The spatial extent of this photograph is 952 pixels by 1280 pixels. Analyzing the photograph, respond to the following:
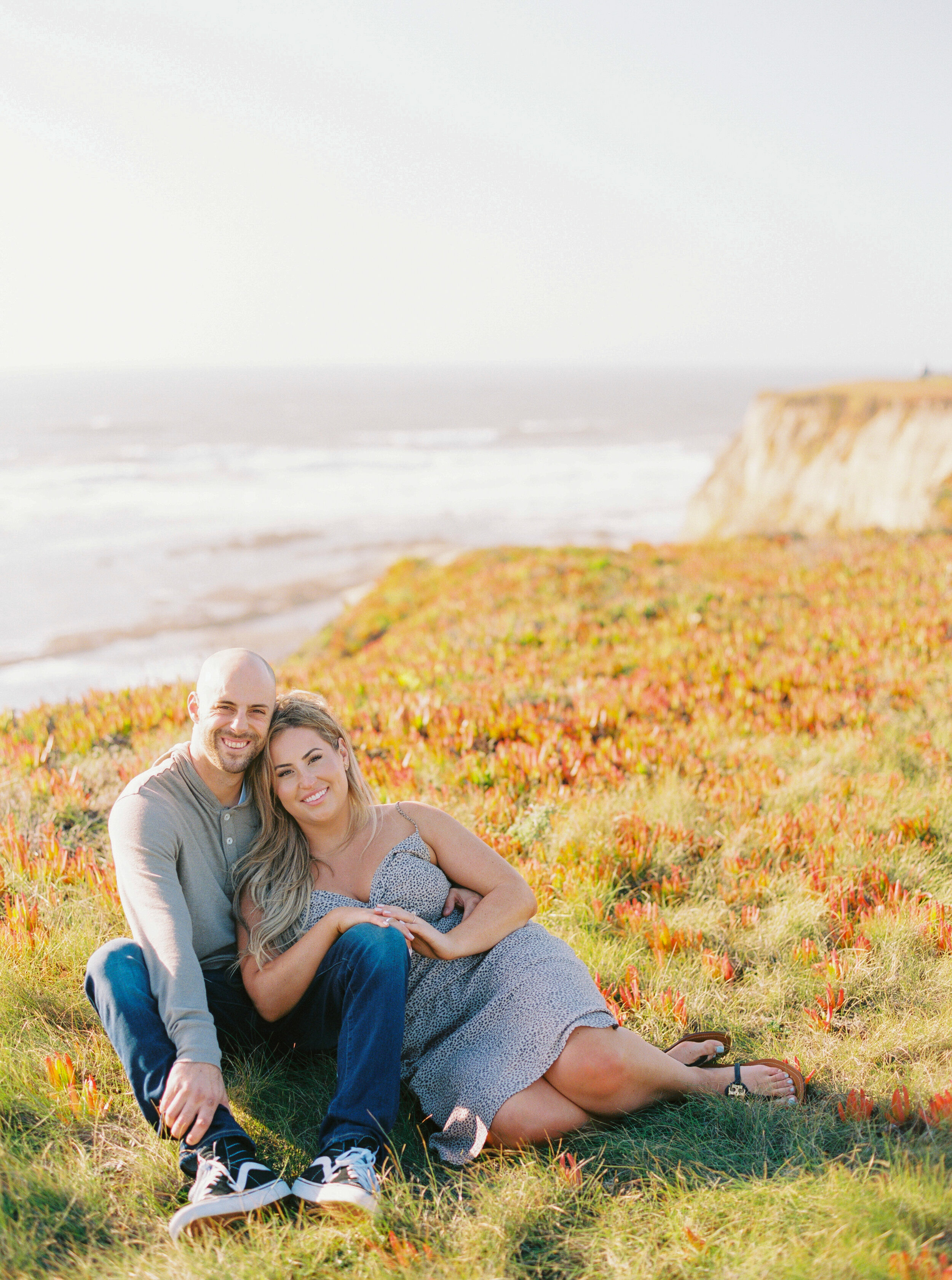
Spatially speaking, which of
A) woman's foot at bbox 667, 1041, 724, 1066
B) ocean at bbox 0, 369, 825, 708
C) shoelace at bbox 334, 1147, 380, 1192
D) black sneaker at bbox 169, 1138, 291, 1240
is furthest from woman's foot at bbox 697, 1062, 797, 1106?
ocean at bbox 0, 369, 825, 708

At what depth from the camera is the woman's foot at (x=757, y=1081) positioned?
3291 millimetres

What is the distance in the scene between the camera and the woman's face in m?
3.50

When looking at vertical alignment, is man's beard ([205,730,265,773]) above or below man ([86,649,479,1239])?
above

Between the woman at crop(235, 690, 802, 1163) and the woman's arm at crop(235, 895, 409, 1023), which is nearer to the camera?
the woman at crop(235, 690, 802, 1163)

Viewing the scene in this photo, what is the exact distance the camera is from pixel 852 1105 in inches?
125

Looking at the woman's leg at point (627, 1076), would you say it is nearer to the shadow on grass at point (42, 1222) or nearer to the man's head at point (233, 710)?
the shadow on grass at point (42, 1222)

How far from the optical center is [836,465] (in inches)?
993

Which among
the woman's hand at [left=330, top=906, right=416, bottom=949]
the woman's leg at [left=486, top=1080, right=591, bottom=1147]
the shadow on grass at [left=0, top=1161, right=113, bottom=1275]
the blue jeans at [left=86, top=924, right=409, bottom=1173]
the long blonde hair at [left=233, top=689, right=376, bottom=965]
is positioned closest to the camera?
the shadow on grass at [left=0, top=1161, right=113, bottom=1275]

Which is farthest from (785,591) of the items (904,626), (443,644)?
(443,644)

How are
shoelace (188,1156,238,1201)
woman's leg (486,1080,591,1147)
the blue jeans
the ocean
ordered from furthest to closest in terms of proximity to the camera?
the ocean
woman's leg (486,1080,591,1147)
the blue jeans
shoelace (188,1156,238,1201)

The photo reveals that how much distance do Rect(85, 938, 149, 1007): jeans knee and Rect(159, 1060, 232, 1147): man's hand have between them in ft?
1.16

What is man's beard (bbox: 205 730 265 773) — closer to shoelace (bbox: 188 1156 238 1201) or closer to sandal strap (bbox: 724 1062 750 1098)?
shoelace (bbox: 188 1156 238 1201)

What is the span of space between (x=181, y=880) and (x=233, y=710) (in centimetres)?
67

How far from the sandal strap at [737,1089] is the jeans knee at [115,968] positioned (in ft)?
6.96
